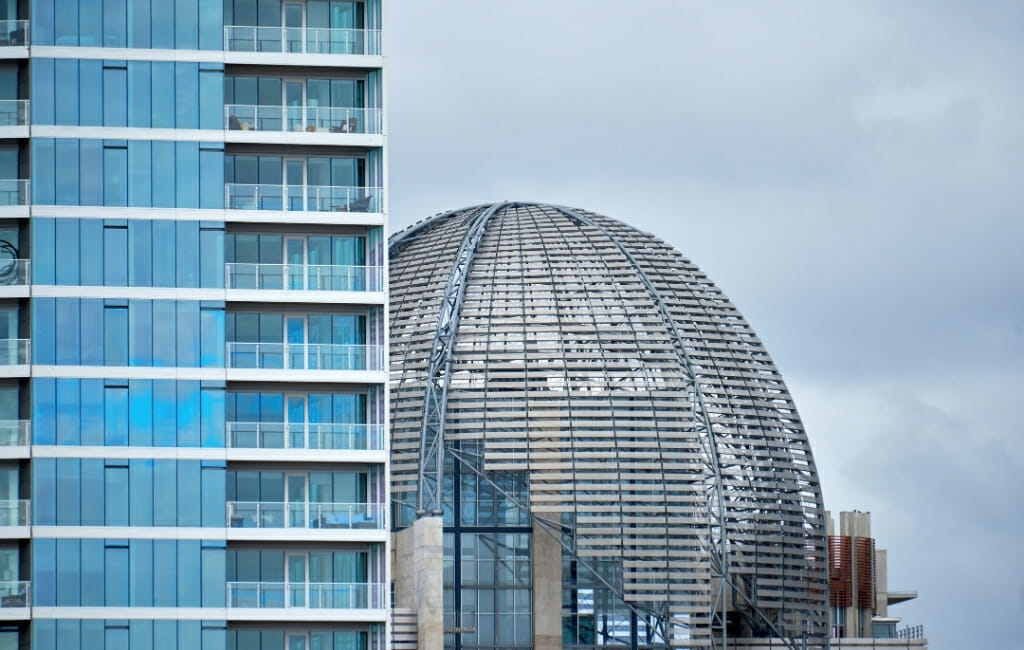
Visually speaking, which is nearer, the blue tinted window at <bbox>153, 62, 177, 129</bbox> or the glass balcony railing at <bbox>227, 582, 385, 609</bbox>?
the glass balcony railing at <bbox>227, 582, 385, 609</bbox>

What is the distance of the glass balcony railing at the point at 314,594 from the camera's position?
6012 centimetres

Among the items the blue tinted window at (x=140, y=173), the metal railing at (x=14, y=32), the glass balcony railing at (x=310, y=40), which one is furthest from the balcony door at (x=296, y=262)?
the metal railing at (x=14, y=32)

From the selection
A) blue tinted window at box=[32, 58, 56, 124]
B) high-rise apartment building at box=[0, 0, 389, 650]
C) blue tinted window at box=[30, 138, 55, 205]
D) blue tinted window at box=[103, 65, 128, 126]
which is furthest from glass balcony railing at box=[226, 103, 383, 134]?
blue tinted window at box=[30, 138, 55, 205]

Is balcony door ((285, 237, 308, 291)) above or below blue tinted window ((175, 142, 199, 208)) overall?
below

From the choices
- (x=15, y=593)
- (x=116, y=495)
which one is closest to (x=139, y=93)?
(x=116, y=495)

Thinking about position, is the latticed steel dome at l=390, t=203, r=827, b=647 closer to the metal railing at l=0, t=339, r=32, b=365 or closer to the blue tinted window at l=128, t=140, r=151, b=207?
the blue tinted window at l=128, t=140, r=151, b=207

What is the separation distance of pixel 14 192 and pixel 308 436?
30.0ft

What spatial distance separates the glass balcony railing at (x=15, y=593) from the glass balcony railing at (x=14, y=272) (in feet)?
23.3

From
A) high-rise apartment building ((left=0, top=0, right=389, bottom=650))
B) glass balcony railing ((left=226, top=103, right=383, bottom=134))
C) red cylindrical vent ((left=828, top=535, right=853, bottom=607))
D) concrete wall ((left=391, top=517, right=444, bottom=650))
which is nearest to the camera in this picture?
high-rise apartment building ((left=0, top=0, right=389, bottom=650))

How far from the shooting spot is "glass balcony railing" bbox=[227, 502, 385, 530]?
198ft

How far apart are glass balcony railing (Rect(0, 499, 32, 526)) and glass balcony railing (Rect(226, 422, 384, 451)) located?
206 inches

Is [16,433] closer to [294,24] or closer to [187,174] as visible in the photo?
[187,174]

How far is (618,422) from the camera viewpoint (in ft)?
294

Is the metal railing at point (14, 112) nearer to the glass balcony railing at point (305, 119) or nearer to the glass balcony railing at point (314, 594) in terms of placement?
the glass balcony railing at point (305, 119)
